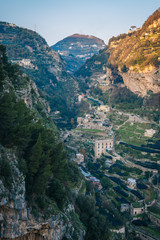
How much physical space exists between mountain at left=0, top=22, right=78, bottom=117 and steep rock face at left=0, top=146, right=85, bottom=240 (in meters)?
50.2

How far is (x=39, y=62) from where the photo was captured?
271ft

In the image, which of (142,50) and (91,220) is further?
(142,50)

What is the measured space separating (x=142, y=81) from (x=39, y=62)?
3682 centimetres

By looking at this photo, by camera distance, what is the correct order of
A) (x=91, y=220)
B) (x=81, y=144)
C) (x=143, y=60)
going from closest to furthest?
(x=91, y=220) < (x=81, y=144) < (x=143, y=60)

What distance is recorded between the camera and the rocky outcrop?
180ft

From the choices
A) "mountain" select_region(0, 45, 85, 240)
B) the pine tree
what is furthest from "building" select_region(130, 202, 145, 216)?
the pine tree

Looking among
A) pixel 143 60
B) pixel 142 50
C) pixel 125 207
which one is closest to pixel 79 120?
pixel 143 60

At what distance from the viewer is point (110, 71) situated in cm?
7762

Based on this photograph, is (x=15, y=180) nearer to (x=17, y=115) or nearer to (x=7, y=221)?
(x=7, y=221)

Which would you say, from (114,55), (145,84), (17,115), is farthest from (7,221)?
(114,55)

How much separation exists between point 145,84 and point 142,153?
24.5 metres

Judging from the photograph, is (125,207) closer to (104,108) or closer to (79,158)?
(79,158)

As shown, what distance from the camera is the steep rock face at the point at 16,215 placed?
988cm

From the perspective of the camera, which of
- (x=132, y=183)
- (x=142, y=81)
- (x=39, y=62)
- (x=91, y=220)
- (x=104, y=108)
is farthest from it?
(x=39, y=62)
